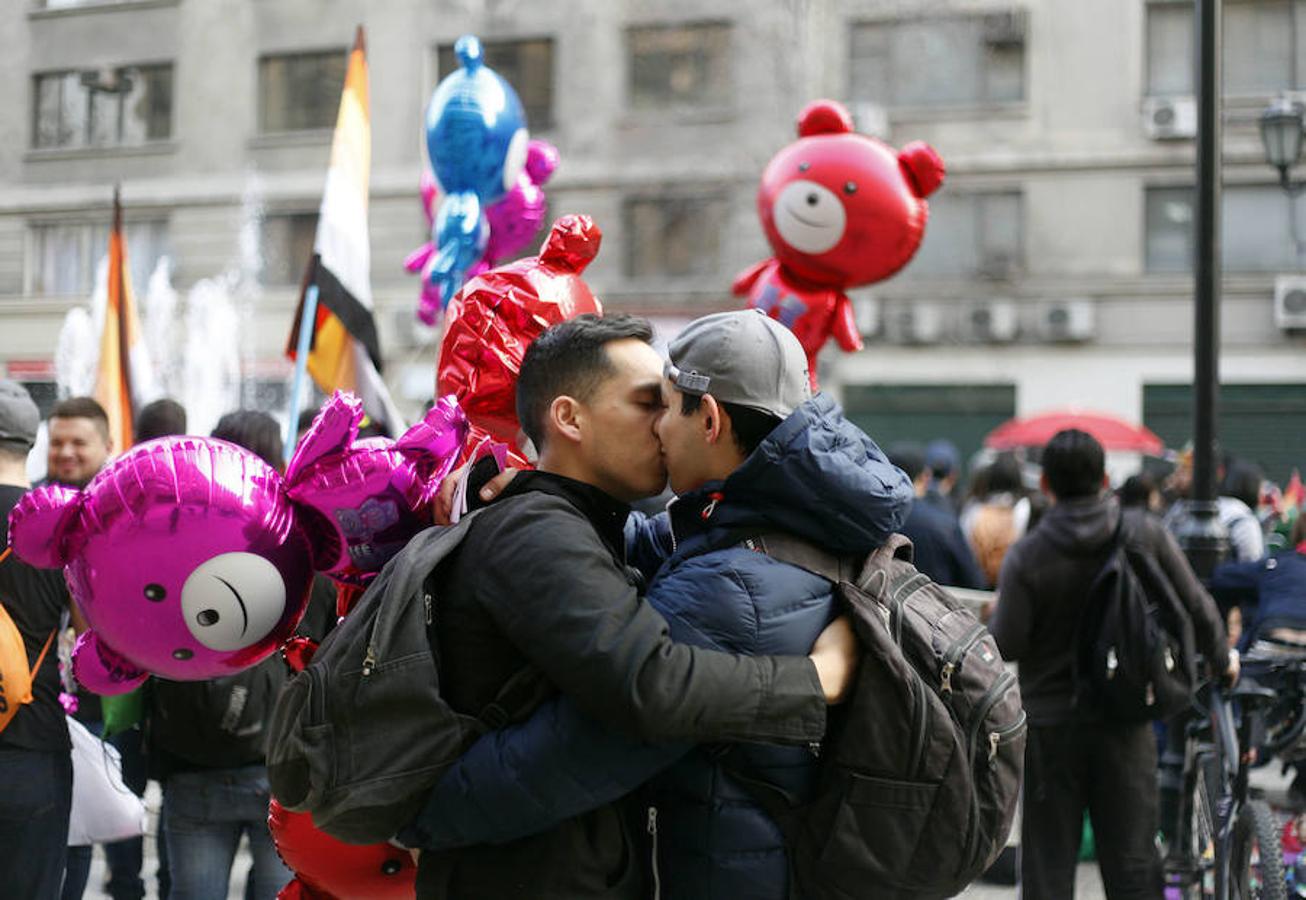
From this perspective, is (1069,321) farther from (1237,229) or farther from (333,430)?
(333,430)

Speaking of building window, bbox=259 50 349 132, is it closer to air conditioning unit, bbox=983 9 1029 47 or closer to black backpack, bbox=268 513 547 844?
air conditioning unit, bbox=983 9 1029 47

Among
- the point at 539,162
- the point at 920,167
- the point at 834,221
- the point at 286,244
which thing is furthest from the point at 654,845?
the point at 286,244

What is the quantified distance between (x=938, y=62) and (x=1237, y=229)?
4.80m

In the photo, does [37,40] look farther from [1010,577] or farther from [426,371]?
[1010,577]

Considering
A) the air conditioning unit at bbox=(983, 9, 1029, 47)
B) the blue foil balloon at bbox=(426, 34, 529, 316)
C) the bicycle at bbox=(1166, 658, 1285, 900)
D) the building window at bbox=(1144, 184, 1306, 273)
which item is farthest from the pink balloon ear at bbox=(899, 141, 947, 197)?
the air conditioning unit at bbox=(983, 9, 1029, 47)

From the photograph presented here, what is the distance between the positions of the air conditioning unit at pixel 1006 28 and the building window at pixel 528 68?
659 cm

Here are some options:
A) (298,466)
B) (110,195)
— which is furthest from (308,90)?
(298,466)

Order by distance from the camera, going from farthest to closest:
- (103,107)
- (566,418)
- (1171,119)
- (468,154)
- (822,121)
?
(103,107) < (1171,119) < (468,154) < (822,121) < (566,418)

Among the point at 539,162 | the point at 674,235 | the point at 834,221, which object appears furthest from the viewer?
the point at 674,235

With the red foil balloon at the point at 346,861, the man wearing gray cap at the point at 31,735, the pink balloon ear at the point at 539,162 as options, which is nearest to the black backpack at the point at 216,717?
the man wearing gray cap at the point at 31,735

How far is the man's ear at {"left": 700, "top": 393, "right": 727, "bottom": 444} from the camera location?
2447mm

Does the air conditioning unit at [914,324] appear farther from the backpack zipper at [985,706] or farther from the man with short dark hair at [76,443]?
the backpack zipper at [985,706]

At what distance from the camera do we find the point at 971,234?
73.7 feet

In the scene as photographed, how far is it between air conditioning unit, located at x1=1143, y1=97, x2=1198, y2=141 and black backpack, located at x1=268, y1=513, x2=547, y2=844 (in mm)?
20927
